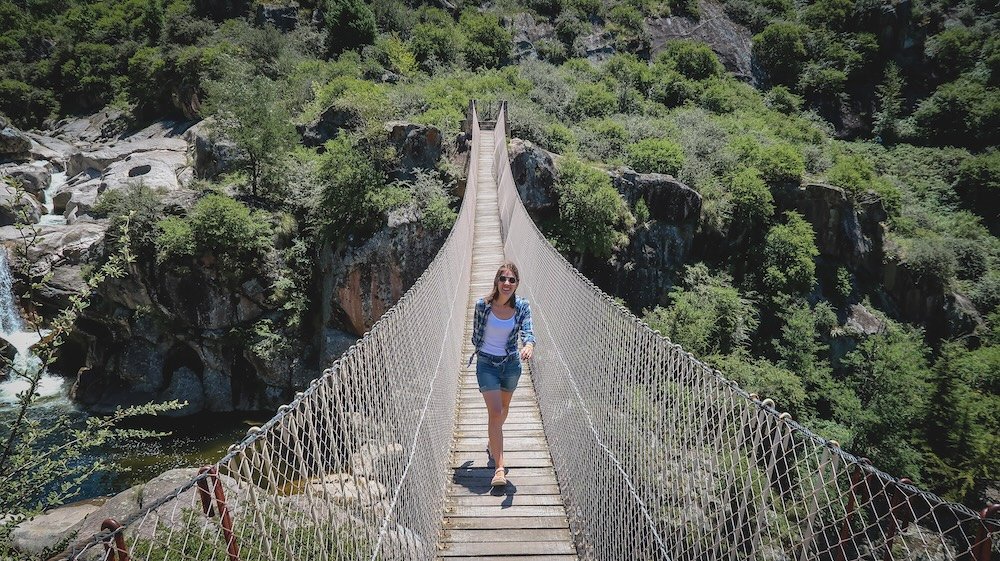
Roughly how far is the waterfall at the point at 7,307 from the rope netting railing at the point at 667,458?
15181 mm

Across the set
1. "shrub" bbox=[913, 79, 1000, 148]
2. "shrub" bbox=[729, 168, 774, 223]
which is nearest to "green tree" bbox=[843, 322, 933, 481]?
"shrub" bbox=[729, 168, 774, 223]

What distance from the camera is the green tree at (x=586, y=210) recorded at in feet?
37.8

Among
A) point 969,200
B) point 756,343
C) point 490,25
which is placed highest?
point 490,25

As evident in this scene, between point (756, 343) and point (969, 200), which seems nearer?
point (756, 343)

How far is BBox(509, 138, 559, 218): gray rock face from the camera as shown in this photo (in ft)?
38.4

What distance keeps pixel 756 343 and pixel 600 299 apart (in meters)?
13.6

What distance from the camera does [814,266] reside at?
15.5 metres

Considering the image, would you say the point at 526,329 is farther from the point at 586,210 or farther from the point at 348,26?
the point at 348,26

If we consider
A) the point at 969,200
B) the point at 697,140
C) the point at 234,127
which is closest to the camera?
the point at 234,127

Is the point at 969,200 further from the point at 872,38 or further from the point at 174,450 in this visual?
the point at 174,450

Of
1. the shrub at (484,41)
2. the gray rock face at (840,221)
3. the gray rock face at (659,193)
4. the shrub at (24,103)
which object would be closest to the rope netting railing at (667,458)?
the gray rock face at (659,193)

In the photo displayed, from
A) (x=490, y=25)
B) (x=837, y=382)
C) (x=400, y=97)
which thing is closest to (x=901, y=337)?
(x=837, y=382)

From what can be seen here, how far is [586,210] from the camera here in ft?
37.9

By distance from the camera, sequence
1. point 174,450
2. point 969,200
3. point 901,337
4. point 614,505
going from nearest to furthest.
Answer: point 614,505 < point 174,450 < point 901,337 < point 969,200
